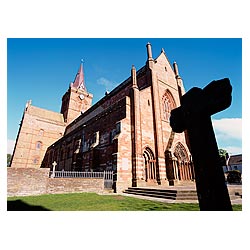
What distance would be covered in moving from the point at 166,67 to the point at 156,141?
12.2 m

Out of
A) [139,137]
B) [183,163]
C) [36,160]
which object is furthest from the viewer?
[36,160]

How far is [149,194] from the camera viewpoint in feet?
33.6

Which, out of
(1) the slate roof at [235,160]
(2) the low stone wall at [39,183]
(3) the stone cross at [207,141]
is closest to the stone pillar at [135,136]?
(2) the low stone wall at [39,183]

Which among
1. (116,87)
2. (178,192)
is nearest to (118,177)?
(178,192)

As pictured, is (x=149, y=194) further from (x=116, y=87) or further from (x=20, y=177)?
(x=116, y=87)

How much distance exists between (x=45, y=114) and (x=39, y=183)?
36770 mm

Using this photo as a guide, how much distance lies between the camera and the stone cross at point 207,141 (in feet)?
5.79

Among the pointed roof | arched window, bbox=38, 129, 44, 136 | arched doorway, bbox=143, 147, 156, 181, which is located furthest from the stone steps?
the pointed roof

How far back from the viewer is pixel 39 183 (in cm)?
1038

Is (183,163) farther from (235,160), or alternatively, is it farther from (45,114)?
(45,114)

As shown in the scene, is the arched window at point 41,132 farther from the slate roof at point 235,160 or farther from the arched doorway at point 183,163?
the slate roof at point 235,160

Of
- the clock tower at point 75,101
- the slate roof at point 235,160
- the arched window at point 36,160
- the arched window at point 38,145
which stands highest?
the clock tower at point 75,101

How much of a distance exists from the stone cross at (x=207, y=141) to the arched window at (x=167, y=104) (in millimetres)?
17481

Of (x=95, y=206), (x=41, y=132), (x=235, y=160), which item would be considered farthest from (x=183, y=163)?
(x=41, y=132)
